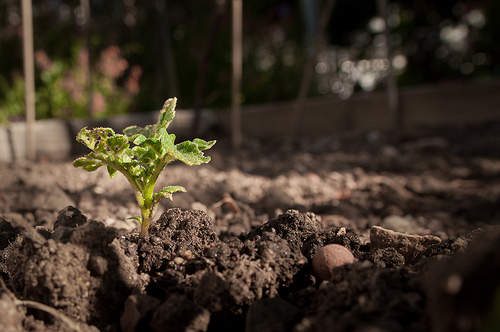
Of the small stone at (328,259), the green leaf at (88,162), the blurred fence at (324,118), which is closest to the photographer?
the small stone at (328,259)

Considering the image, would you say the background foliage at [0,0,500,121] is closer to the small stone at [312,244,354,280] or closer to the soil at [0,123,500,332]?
the soil at [0,123,500,332]

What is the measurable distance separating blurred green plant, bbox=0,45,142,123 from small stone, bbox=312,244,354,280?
453 centimetres

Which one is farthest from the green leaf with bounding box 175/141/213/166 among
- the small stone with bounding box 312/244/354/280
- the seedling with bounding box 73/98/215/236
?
the small stone with bounding box 312/244/354/280

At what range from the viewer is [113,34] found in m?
6.95

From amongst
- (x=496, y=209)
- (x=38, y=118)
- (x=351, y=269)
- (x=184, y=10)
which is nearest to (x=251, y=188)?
(x=496, y=209)

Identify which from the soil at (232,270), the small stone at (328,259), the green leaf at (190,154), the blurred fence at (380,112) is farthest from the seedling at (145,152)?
the blurred fence at (380,112)

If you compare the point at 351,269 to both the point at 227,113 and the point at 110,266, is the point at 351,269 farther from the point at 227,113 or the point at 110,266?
the point at 227,113

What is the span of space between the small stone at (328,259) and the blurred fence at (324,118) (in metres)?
3.08

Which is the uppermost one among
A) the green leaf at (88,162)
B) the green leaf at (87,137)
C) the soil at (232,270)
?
the green leaf at (87,137)

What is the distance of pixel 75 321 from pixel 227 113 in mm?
4429

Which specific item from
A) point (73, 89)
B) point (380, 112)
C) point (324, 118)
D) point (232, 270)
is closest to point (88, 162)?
point (232, 270)

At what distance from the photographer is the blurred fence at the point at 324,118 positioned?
153 inches

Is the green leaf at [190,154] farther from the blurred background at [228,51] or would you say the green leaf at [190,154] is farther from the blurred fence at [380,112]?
the blurred background at [228,51]

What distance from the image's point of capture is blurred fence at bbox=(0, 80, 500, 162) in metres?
3.88
